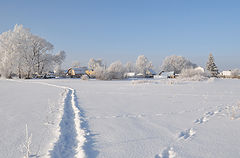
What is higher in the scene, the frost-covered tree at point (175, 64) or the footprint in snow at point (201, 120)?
the frost-covered tree at point (175, 64)

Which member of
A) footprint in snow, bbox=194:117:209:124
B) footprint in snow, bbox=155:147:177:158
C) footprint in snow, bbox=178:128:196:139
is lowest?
footprint in snow, bbox=155:147:177:158

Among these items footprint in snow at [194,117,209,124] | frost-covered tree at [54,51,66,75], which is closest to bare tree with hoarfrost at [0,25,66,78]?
frost-covered tree at [54,51,66,75]

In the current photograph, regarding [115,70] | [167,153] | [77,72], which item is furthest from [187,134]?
[77,72]

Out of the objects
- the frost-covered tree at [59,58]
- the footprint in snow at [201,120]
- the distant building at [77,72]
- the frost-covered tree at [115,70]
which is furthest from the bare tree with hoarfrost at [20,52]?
the footprint in snow at [201,120]

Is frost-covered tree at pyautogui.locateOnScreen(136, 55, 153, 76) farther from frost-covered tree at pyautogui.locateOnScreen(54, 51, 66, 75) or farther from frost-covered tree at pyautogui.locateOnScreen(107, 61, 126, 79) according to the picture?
frost-covered tree at pyautogui.locateOnScreen(107, 61, 126, 79)

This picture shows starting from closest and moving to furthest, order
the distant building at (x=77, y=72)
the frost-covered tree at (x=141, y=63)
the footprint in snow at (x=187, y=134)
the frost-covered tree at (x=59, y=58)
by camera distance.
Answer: the footprint in snow at (x=187, y=134), the frost-covered tree at (x=59, y=58), the distant building at (x=77, y=72), the frost-covered tree at (x=141, y=63)

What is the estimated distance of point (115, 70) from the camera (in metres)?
31.5

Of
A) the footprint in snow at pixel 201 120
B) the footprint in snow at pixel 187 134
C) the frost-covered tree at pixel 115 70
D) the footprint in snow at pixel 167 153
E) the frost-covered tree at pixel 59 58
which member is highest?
the frost-covered tree at pixel 59 58

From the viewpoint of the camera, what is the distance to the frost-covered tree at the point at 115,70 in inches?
1220

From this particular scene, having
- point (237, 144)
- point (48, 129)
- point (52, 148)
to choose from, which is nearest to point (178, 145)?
point (237, 144)

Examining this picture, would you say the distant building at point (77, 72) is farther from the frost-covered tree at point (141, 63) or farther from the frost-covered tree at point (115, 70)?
the frost-covered tree at point (141, 63)

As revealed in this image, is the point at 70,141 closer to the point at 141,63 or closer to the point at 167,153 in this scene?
the point at 167,153

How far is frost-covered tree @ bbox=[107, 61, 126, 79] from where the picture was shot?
30986 mm

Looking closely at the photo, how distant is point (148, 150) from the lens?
257 cm
